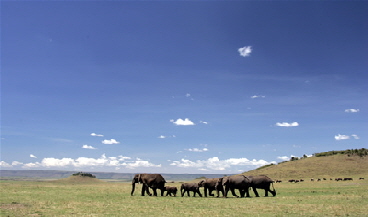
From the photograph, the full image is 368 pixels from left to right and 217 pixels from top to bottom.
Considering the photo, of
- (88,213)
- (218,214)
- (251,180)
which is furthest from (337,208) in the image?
(88,213)

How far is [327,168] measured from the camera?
9719 centimetres

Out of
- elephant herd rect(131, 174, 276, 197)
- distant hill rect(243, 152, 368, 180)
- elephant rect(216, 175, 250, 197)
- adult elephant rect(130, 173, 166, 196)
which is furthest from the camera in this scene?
distant hill rect(243, 152, 368, 180)

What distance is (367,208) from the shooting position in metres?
20.9

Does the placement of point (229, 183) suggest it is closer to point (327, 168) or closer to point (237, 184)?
point (237, 184)

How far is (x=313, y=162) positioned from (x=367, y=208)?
94.6 m

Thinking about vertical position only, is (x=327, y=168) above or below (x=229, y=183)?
above

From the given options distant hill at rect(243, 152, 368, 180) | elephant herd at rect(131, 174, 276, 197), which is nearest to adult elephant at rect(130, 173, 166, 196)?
elephant herd at rect(131, 174, 276, 197)

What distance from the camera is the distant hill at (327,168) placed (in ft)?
296

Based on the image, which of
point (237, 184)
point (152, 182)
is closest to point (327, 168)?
point (237, 184)

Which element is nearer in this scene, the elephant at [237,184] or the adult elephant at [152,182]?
the elephant at [237,184]

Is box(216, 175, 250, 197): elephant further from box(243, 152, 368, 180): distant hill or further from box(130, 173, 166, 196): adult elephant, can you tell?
box(243, 152, 368, 180): distant hill

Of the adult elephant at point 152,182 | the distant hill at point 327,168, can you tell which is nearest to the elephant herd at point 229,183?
the adult elephant at point 152,182

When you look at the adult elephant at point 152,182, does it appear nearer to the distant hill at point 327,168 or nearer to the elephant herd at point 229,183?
the elephant herd at point 229,183

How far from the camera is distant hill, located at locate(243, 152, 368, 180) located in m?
90.1
